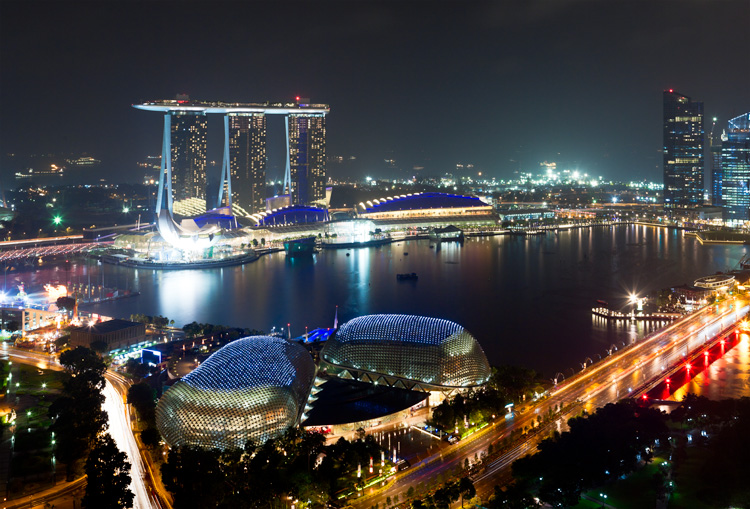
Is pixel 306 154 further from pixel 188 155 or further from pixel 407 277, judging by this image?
pixel 407 277

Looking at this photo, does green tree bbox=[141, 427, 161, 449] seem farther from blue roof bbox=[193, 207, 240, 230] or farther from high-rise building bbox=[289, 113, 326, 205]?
high-rise building bbox=[289, 113, 326, 205]

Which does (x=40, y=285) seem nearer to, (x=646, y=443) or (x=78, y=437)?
(x=78, y=437)

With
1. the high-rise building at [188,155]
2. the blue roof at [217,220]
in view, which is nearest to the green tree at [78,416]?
the blue roof at [217,220]

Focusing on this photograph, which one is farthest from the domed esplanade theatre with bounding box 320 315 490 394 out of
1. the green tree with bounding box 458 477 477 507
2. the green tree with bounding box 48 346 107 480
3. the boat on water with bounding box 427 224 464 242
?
the boat on water with bounding box 427 224 464 242

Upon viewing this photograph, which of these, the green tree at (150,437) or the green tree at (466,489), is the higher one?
the green tree at (150,437)

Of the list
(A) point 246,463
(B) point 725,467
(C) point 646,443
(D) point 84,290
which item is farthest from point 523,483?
(D) point 84,290

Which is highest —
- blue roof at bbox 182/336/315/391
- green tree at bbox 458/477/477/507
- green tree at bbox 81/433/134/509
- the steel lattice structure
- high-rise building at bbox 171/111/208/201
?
high-rise building at bbox 171/111/208/201

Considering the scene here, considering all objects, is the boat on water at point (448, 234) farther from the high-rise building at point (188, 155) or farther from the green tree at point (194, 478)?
the green tree at point (194, 478)
